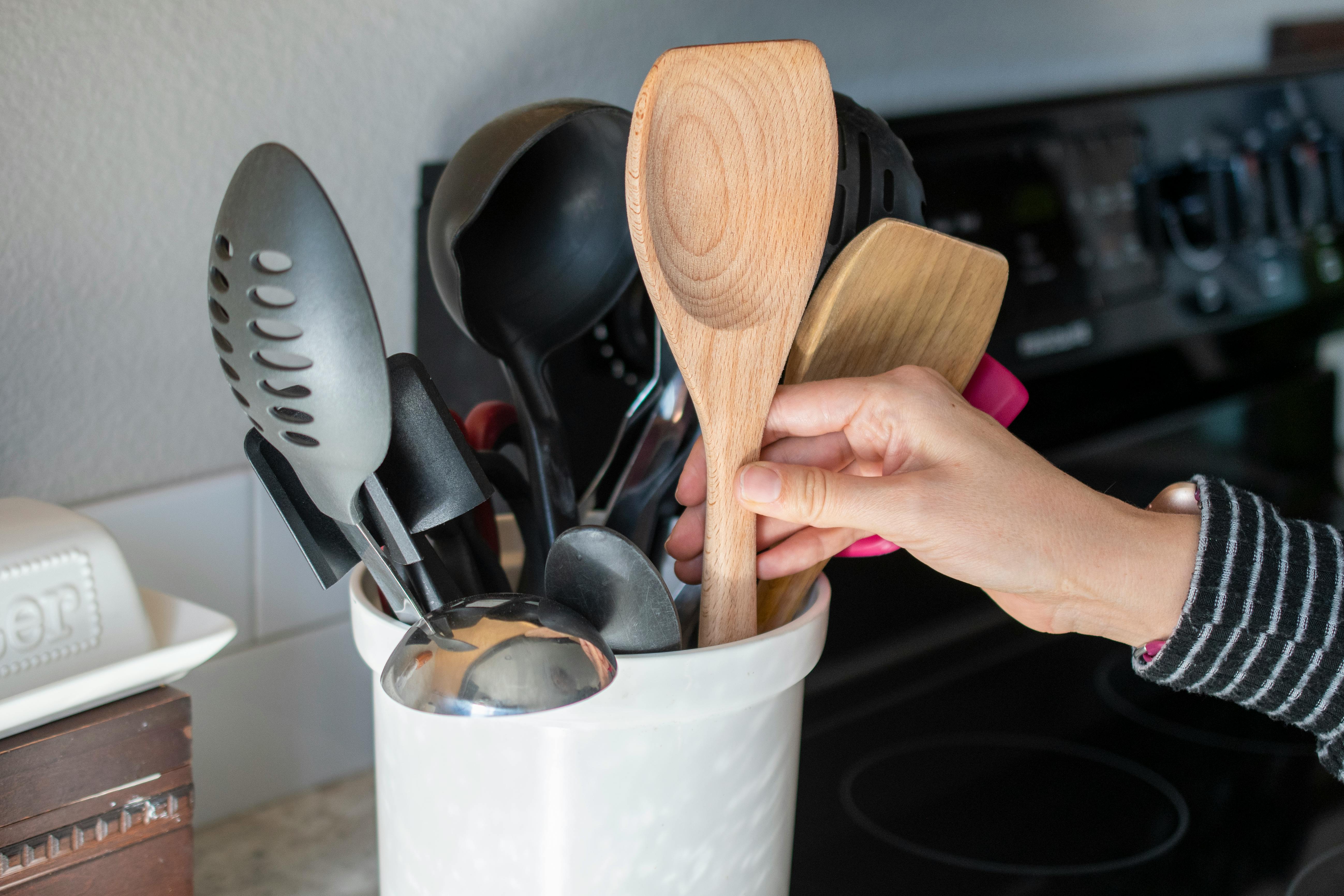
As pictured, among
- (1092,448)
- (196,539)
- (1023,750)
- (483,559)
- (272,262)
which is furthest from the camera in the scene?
(1092,448)

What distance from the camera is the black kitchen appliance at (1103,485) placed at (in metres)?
0.60

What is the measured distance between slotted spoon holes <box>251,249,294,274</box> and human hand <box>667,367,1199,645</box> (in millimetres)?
163

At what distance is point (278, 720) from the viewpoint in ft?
1.97

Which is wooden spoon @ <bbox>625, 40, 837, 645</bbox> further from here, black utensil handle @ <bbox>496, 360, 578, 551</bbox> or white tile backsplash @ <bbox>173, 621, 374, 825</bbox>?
white tile backsplash @ <bbox>173, 621, 374, 825</bbox>

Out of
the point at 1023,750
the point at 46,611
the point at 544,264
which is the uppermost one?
the point at 544,264

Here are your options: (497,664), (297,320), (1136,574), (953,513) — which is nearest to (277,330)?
(297,320)

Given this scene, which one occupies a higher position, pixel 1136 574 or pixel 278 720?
pixel 1136 574

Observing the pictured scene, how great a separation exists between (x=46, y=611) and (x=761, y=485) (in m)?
0.25

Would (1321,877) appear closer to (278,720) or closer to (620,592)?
(620,592)

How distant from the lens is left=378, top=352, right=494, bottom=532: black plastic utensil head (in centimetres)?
37

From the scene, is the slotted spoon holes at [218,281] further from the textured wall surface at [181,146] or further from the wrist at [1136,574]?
the wrist at [1136,574]

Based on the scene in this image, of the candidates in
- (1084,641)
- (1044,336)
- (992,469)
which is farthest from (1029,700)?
(992,469)

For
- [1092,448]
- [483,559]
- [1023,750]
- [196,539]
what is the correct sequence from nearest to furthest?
1. [483,559]
2. [196,539]
3. [1023,750]
4. [1092,448]

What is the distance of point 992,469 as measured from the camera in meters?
0.40
